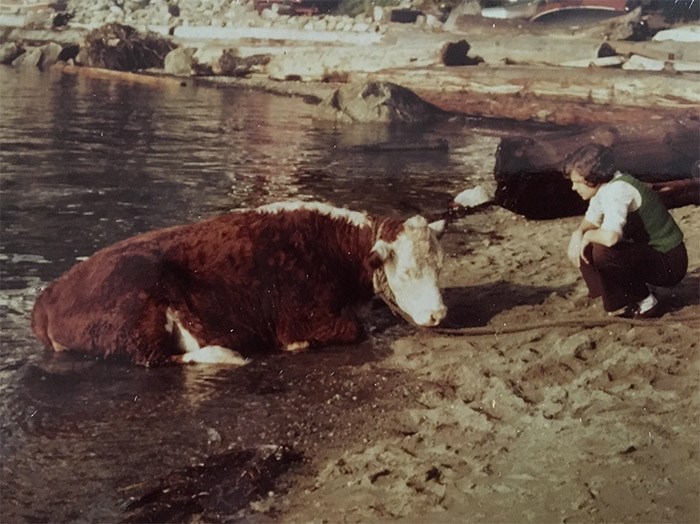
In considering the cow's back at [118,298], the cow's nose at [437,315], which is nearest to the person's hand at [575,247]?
the cow's nose at [437,315]

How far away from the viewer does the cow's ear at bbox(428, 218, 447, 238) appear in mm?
2912

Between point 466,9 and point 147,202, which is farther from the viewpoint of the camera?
point 466,9

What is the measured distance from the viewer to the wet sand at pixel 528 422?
6.66 ft

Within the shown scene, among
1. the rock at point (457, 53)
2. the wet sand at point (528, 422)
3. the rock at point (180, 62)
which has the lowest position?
the wet sand at point (528, 422)

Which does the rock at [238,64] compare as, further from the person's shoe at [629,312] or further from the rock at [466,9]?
the person's shoe at [629,312]

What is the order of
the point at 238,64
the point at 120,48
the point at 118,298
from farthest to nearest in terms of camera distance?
1. the point at 238,64
2. the point at 120,48
3. the point at 118,298

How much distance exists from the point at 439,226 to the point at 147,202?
1.07m

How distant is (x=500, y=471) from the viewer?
6.98ft

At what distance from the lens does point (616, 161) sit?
9.18ft

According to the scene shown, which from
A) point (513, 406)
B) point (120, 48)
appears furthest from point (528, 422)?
point (120, 48)

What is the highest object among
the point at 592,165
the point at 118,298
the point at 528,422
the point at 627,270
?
the point at 592,165

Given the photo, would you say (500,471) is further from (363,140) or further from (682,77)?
(682,77)

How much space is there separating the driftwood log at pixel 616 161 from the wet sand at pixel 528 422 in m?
0.09

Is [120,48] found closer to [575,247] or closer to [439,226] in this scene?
[439,226]
